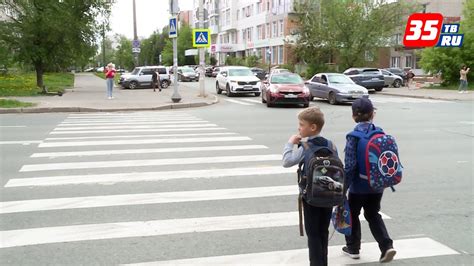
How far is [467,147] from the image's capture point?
9867 mm

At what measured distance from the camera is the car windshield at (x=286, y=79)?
67.9ft

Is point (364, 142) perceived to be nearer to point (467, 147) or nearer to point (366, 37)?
point (467, 147)

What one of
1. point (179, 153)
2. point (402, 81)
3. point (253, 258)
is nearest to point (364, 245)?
point (253, 258)

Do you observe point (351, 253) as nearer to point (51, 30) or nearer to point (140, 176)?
point (140, 176)

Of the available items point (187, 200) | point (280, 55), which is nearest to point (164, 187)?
point (187, 200)

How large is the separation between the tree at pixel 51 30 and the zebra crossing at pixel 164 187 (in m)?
16.3

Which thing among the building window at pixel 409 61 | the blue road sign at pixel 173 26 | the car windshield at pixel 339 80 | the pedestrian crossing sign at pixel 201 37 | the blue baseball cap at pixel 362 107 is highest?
the blue road sign at pixel 173 26

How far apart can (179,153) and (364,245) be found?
5.13 meters

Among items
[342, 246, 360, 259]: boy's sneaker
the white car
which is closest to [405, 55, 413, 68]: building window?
the white car

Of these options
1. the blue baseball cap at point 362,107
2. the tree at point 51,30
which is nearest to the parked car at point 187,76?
the tree at point 51,30

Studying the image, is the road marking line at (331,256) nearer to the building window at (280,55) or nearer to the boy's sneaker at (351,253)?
the boy's sneaker at (351,253)

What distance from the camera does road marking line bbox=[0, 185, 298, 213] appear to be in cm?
562

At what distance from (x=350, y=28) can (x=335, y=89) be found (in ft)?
64.7

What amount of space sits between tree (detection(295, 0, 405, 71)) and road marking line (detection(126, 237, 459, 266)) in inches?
1433
